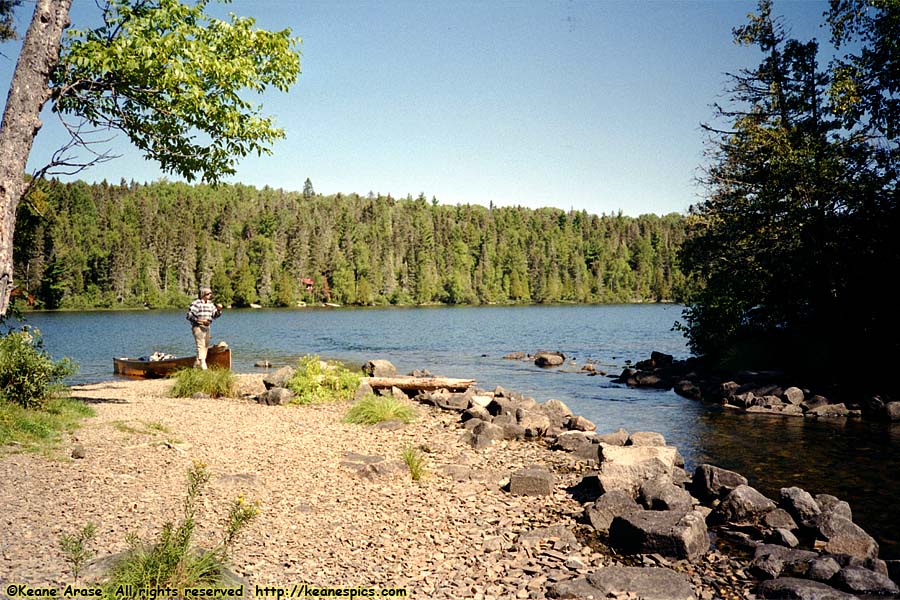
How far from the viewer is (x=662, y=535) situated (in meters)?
7.37

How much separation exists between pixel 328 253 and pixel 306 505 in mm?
136792

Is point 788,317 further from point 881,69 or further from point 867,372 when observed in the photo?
point 881,69

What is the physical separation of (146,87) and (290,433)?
6.77 meters

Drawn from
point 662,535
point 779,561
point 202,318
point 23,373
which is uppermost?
point 202,318

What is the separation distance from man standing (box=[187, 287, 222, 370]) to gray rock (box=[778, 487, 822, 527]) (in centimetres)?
1515

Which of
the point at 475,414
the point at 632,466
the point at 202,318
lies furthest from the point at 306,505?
the point at 202,318

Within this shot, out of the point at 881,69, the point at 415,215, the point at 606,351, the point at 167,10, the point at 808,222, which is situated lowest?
the point at 606,351

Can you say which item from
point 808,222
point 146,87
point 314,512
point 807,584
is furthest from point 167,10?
point 808,222

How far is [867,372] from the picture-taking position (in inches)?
854

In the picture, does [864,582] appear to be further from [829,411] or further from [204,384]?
[204,384]

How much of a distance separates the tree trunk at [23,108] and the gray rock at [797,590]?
31.7 ft

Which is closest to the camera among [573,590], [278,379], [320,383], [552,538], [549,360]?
[573,590]

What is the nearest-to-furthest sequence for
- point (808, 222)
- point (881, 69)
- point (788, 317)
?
point (881, 69), point (808, 222), point (788, 317)

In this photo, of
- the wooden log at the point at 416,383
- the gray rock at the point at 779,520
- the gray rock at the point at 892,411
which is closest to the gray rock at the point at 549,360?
the wooden log at the point at 416,383
